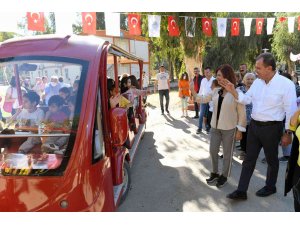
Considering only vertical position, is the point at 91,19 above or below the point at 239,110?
above

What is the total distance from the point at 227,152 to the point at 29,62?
2995 mm

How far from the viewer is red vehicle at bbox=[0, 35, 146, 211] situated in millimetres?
2488

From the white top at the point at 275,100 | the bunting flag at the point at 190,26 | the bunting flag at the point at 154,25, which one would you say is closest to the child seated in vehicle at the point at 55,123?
the white top at the point at 275,100

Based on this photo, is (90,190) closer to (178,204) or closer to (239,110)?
(178,204)

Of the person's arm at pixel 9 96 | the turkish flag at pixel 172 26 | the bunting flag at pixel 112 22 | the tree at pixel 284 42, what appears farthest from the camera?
the tree at pixel 284 42

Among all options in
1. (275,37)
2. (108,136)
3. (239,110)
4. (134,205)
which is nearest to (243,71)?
(239,110)

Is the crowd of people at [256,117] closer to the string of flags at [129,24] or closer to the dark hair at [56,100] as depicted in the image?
the dark hair at [56,100]

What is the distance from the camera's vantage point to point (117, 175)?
11.5ft

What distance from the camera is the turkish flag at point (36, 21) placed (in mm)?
A: 8156

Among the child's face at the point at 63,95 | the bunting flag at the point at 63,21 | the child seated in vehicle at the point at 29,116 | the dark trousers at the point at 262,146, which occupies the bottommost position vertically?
the dark trousers at the point at 262,146

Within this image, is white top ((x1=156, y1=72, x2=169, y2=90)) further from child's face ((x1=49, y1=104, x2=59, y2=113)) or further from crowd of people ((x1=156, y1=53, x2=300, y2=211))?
child's face ((x1=49, y1=104, x2=59, y2=113))

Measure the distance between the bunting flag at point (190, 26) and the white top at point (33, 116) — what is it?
33.1 ft

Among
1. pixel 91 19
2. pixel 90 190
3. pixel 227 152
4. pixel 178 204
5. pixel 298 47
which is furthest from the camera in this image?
pixel 298 47

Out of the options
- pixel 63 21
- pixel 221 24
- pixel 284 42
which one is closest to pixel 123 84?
pixel 63 21
